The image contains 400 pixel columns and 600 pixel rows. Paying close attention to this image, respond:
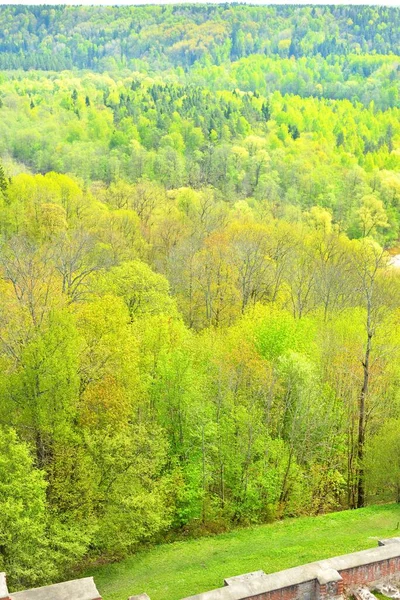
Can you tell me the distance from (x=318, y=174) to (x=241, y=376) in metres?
70.3

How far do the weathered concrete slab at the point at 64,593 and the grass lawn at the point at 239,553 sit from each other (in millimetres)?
3796

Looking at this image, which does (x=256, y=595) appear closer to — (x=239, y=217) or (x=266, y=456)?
(x=266, y=456)

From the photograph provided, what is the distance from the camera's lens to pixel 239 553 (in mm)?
21531

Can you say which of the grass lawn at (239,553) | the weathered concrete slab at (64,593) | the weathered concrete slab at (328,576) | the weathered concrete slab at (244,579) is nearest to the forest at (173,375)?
the grass lawn at (239,553)

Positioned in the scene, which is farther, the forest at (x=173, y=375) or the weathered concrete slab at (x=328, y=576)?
the forest at (x=173, y=375)

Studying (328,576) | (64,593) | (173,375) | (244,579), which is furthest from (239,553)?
(173,375)

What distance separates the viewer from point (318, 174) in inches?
3679

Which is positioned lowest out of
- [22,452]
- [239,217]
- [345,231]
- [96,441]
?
[345,231]

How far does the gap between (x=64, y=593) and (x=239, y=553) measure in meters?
8.06

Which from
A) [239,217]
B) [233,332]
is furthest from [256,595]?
[239,217]

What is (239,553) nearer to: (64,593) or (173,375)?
(64,593)

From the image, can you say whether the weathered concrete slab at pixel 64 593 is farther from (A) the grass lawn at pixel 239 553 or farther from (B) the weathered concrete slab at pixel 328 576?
(B) the weathered concrete slab at pixel 328 576

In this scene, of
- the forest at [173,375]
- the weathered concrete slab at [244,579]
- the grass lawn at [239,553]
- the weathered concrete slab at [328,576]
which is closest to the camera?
the weathered concrete slab at [328,576]

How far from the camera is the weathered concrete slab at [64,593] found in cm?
1516
